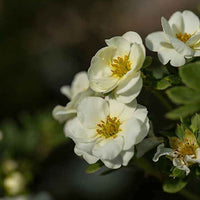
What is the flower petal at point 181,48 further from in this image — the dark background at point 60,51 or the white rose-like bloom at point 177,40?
the dark background at point 60,51

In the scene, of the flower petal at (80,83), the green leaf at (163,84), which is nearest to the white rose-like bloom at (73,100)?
the flower petal at (80,83)

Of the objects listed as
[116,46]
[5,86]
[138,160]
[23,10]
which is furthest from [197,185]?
[23,10]

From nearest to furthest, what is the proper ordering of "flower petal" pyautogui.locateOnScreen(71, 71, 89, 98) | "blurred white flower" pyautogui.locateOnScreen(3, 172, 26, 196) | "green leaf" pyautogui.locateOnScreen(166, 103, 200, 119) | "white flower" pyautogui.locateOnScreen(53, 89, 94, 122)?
"green leaf" pyautogui.locateOnScreen(166, 103, 200, 119) → "white flower" pyautogui.locateOnScreen(53, 89, 94, 122) → "flower petal" pyautogui.locateOnScreen(71, 71, 89, 98) → "blurred white flower" pyautogui.locateOnScreen(3, 172, 26, 196)

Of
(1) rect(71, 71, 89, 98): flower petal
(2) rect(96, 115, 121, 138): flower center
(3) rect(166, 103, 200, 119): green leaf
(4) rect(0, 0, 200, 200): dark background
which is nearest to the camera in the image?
(3) rect(166, 103, 200, 119): green leaf

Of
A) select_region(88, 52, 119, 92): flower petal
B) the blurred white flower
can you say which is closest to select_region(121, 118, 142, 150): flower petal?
select_region(88, 52, 119, 92): flower petal

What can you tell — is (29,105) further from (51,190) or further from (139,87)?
(139,87)

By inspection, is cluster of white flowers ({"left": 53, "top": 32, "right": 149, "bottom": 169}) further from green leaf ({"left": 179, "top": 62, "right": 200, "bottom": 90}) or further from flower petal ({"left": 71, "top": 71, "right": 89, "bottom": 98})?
flower petal ({"left": 71, "top": 71, "right": 89, "bottom": 98})
